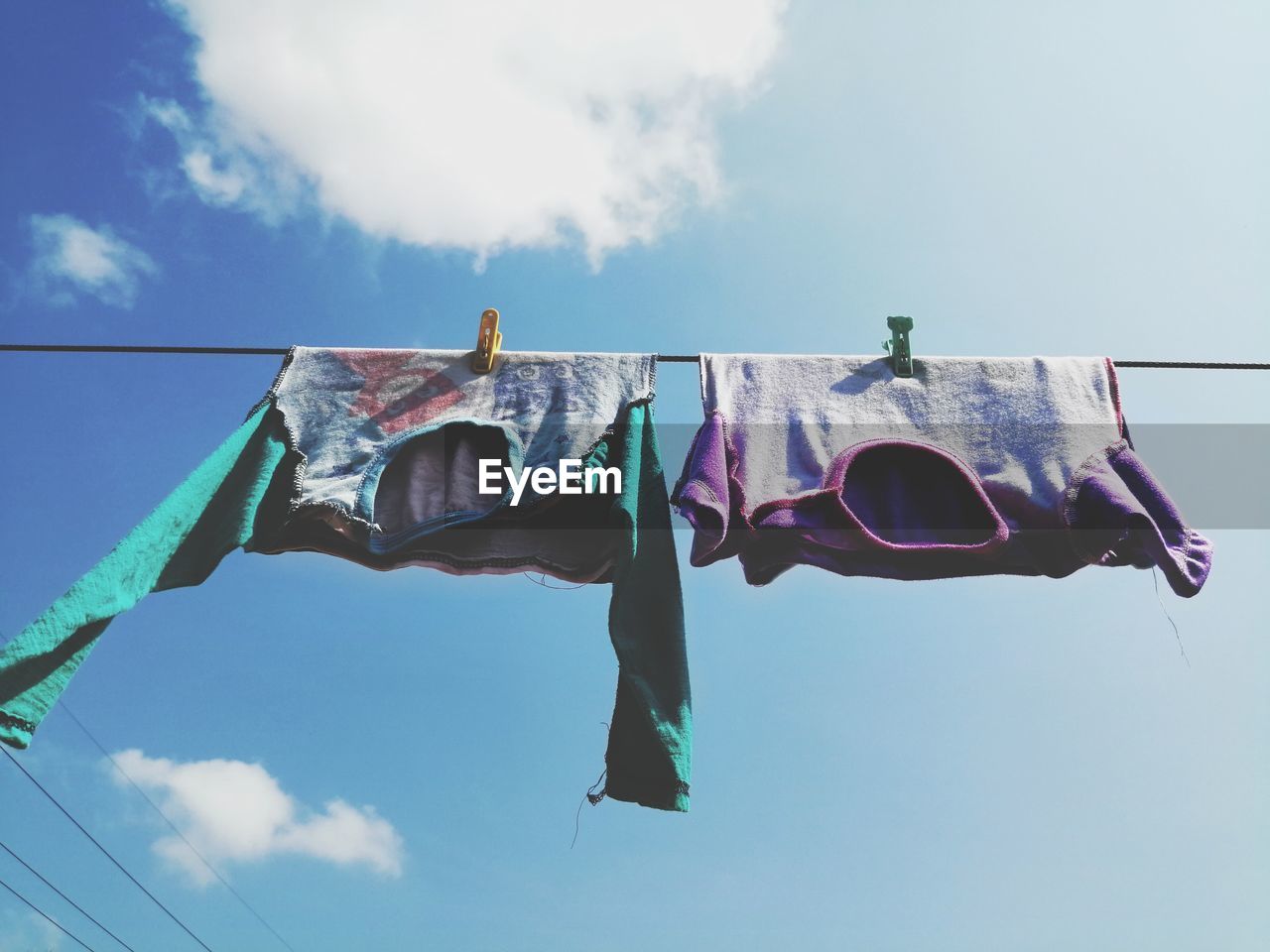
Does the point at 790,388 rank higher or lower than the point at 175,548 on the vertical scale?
higher

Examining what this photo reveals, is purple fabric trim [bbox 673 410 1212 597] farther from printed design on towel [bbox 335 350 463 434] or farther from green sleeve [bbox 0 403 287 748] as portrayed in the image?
green sleeve [bbox 0 403 287 748]

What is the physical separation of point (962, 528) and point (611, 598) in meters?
0.77

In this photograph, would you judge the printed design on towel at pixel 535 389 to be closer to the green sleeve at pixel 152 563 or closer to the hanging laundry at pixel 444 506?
the hanging laundry at pixel 444 506

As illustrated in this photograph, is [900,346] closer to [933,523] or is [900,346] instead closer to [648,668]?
[933,523]

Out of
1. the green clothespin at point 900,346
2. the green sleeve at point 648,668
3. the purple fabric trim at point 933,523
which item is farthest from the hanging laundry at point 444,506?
the green clothespin at point 900,346

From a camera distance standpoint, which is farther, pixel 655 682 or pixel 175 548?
pixel 175 548

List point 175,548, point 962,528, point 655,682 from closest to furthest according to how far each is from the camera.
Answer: point 655,682 < point 175,548 < point 962,528

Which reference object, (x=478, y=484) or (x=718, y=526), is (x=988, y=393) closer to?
(x=718, y=526)

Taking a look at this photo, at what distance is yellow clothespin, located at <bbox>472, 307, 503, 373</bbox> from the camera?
2.41m

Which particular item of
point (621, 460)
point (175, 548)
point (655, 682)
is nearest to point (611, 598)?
point (655, 682)

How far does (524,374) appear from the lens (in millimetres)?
2402

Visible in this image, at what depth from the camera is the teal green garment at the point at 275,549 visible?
1.78 meters

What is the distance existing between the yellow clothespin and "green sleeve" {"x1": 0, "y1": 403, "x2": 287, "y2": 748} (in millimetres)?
473

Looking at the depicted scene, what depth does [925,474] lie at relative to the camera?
7.49 ft
